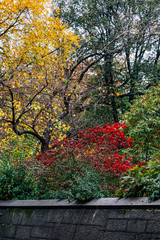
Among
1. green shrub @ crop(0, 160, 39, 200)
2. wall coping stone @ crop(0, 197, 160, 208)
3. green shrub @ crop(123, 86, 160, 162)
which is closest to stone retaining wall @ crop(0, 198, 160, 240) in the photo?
wall coping stone @ crop(0, 197, 160, 208)

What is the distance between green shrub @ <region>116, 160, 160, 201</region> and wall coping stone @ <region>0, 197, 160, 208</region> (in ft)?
0.42

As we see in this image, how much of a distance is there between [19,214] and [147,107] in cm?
573

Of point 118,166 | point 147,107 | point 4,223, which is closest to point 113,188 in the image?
point 118,166

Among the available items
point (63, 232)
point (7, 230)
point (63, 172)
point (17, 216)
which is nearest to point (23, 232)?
point (17, 216)

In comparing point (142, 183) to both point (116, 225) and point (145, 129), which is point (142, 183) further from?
point (145, 129)

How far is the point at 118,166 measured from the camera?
19.6 feet

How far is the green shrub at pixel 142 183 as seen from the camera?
368 centimetres

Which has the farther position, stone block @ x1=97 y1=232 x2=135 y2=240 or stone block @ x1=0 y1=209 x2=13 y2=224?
stone block @ x1=0 y1=209 x2=13 y2=224

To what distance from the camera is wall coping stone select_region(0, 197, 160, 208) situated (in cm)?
359

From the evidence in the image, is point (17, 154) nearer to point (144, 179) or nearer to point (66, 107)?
point (66, 107)

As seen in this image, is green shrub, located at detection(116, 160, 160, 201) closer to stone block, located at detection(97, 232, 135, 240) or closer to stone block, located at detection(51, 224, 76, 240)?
stone block, located at detection(97, 232, 135, 240)

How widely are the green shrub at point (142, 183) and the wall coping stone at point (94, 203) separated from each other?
0.13 m

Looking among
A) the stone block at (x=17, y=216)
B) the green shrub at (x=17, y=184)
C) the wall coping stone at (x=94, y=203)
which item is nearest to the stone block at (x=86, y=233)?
the wall coping stone at (x=94, y=203)

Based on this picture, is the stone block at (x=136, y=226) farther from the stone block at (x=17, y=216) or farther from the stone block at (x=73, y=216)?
the stone block at (x=17, y=216)
